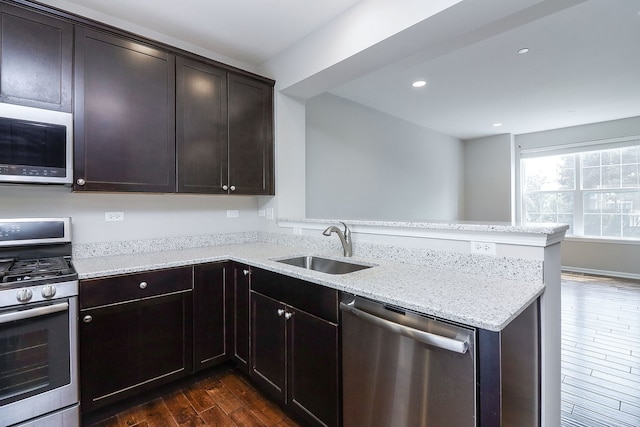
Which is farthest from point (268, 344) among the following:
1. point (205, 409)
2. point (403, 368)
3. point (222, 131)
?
point (222, 131)

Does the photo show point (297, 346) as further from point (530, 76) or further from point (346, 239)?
point (530, 76)

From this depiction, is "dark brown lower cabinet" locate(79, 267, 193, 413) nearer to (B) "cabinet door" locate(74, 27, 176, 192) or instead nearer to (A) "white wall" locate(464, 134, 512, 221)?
(B) "cabinet door" locate(74, 27, 176, 192)

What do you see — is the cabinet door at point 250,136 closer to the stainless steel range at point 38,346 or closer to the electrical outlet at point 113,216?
the electrical outlet at point 113,216

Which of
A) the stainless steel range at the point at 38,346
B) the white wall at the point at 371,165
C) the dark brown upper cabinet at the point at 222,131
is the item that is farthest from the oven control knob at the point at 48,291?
the white wall at the point at 371,165

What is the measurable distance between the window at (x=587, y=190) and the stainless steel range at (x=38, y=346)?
23.8ft

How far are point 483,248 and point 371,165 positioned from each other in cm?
296

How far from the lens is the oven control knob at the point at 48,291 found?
1533mm

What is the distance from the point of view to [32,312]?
150 cm

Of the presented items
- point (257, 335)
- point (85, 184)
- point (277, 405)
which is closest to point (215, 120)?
point (85, 184)

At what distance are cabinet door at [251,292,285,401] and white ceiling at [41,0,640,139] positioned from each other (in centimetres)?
186

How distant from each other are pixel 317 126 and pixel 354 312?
2719 mm

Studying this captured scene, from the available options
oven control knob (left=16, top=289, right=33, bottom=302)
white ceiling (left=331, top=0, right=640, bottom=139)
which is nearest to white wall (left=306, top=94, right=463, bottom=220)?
white ceiling (left=331, top=0, right=640, bottom=139)

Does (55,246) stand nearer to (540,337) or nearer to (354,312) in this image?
(354,312)

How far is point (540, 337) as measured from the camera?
138cm
